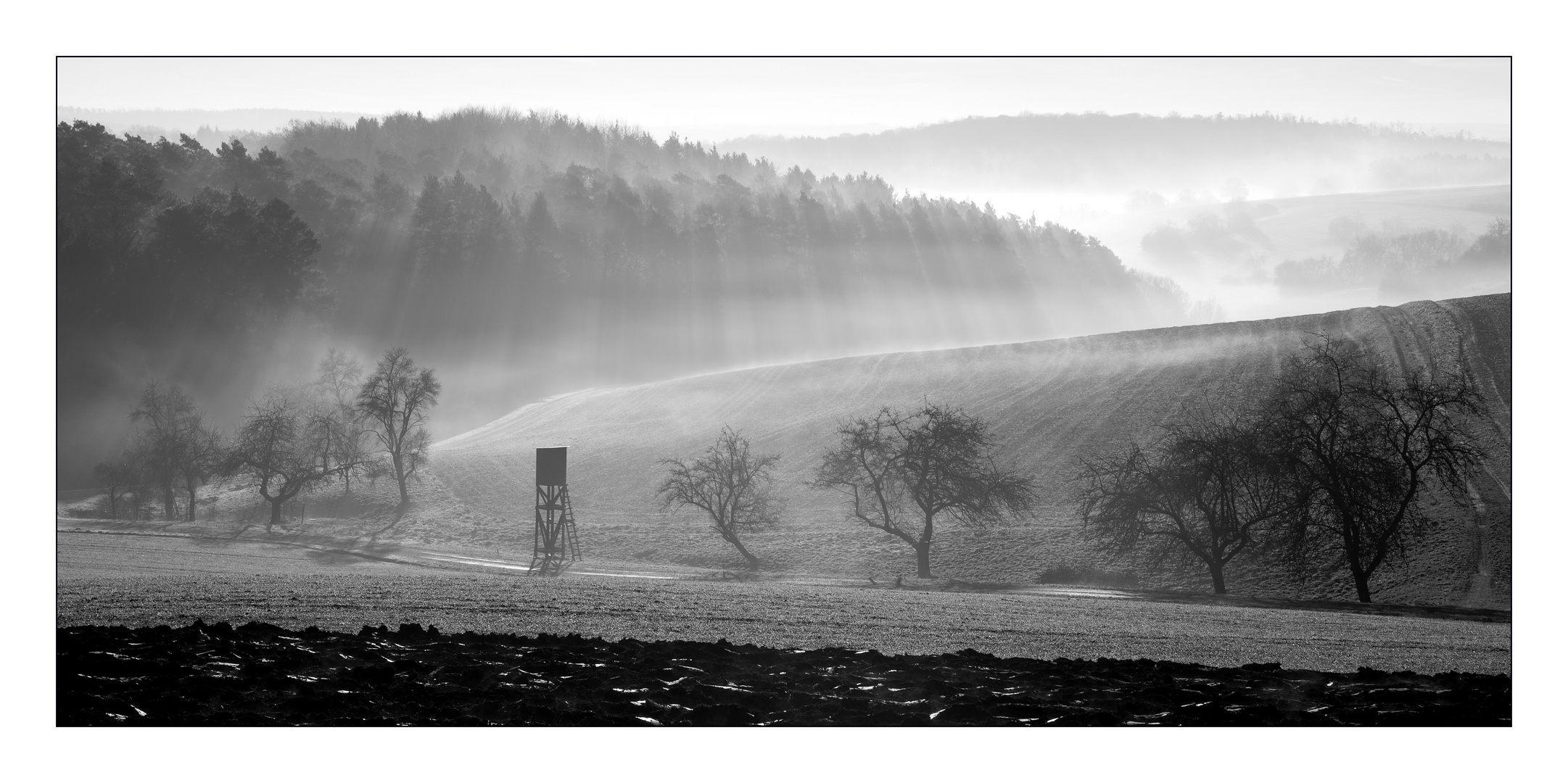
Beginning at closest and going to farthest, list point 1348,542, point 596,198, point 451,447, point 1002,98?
1. point 1002,98
2. point 1348,542
3. point 451,447
4. point 596,198

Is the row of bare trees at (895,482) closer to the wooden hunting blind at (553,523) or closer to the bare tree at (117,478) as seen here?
the wooden hunting blind at (553,523)

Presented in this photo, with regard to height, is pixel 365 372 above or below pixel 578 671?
above

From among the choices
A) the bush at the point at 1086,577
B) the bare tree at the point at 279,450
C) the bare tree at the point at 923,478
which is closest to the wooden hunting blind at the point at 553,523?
the bare tree at the point at 279,450

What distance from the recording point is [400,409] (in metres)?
17.1

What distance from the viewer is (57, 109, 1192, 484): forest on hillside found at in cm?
1251

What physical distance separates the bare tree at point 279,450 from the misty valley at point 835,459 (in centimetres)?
6

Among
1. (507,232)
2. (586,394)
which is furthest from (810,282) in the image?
(507,232)

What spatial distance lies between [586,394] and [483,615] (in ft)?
48.2

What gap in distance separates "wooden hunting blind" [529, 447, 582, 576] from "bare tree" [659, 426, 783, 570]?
65.3 inches

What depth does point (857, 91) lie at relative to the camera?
962cm

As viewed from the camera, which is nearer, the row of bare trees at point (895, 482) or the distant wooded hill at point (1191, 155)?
the distant wooded hill at point (1191, 155)

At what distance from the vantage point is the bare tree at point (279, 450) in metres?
14.8

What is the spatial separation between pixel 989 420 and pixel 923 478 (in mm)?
3580
